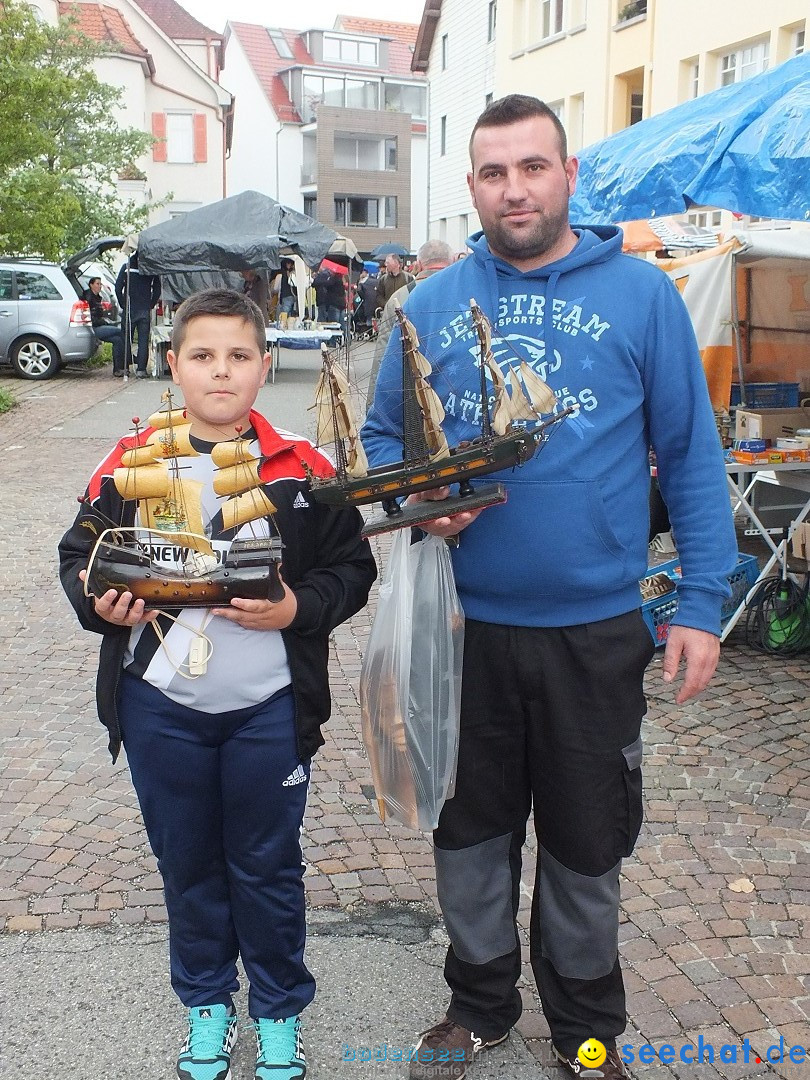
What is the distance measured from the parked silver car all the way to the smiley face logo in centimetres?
1727

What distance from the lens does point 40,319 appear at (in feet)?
59.9

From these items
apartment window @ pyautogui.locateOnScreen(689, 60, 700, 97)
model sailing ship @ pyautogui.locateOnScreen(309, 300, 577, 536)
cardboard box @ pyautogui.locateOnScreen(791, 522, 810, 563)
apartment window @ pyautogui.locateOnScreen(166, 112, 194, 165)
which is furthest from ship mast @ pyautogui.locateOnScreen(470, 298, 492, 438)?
apartment window @ pyautogui.locateOnScreen(166, 112, 194, 165)

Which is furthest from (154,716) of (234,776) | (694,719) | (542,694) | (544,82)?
(544,82)

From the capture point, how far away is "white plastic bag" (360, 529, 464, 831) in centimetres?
263

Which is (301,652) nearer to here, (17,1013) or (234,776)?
(234,776)

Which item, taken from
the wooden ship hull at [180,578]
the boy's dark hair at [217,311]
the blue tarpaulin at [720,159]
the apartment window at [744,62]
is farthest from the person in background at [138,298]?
the wooden ship hull at [180,578]

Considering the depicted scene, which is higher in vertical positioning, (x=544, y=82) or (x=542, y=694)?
(x=544, y=82)

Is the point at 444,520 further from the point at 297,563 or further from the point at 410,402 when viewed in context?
the point at 297,563

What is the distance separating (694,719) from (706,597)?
2.88m

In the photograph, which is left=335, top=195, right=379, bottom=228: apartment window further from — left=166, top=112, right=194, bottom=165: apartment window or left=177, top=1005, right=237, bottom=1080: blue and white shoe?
left=177, top=1005, right=237, bottom=1080: blue and white shoe

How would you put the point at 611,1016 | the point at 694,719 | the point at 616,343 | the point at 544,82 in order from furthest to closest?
the point at 544,82 < the point at 694,719 < the point at 611,1016 < the point at 616,343

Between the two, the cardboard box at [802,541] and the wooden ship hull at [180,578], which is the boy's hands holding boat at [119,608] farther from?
the cardboard box at [802,541]

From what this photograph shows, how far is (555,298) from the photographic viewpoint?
2.53 metres

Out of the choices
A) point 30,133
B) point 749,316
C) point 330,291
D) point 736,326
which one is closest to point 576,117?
point 330,291
